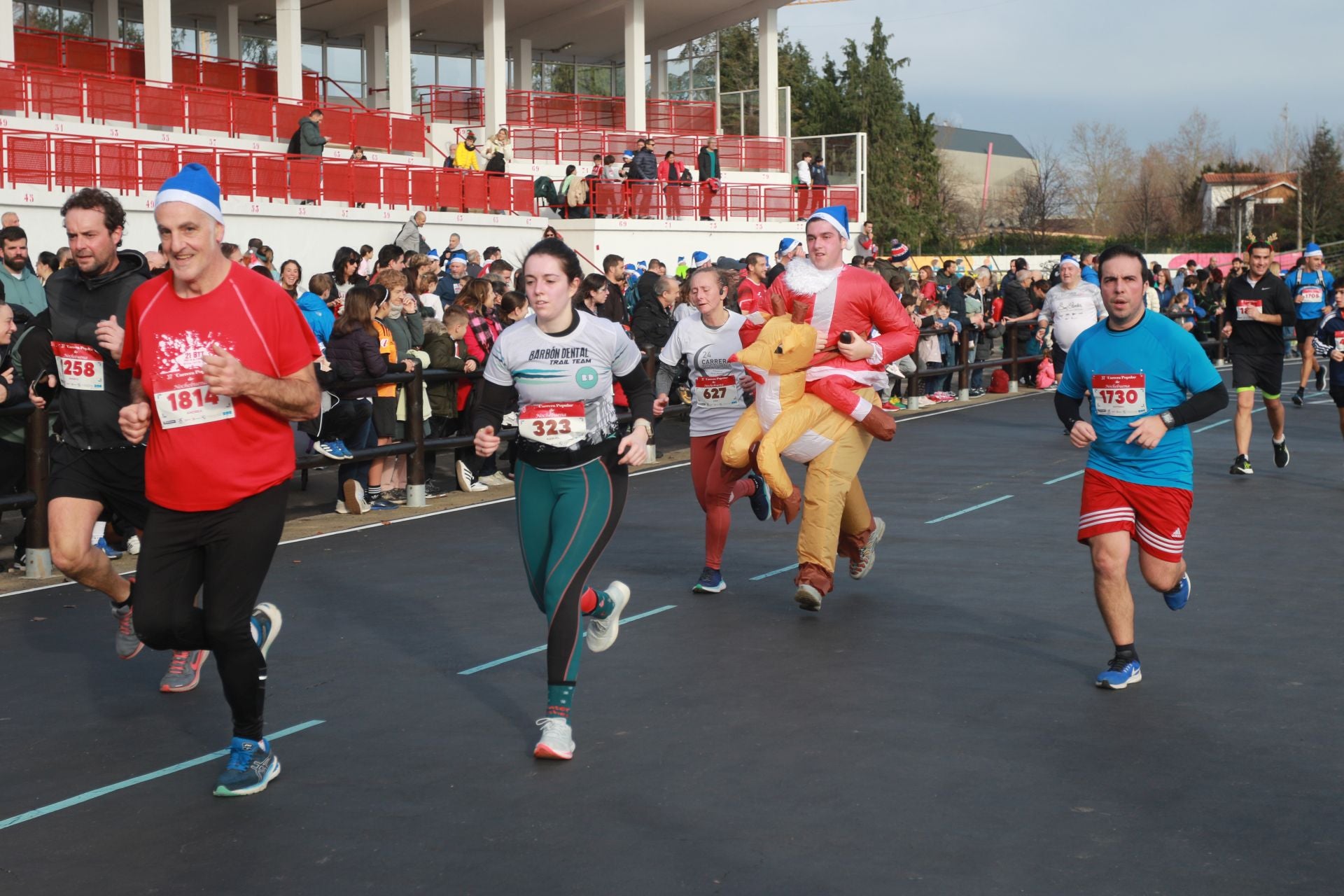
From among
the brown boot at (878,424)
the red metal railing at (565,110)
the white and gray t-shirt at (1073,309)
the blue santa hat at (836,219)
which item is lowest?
the brown boot at (878,424)

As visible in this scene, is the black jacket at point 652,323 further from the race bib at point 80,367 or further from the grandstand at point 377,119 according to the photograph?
the race bib at point 80,367

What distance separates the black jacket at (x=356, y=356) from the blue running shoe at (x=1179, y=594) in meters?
7.13

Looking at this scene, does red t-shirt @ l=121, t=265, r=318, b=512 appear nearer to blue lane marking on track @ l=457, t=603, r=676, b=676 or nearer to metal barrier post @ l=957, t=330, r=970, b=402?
blue lane marking on track @ l=457, t=603, r=676, b=676

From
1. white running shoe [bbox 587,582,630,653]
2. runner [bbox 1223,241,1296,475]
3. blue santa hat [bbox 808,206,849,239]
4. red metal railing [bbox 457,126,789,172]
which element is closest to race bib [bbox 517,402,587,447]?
white running shoe [bbox 587,582,630,653]

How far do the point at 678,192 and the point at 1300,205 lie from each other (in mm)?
55187

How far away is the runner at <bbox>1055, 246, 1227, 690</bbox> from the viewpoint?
677 centimetres

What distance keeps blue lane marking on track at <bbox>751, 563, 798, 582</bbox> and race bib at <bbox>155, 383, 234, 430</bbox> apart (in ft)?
15.6

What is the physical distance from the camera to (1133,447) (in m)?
6.83

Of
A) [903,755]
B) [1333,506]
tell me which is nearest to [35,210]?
[1333,506]

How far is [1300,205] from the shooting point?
7681 cm

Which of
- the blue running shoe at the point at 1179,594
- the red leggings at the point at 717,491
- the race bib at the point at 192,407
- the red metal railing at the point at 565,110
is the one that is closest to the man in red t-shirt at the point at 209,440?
the race bib at the point at 192,407

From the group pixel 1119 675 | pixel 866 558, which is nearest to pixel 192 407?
pixel 1119 675

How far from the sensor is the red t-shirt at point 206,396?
5293 mm

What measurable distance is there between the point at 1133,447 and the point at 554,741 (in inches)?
117
